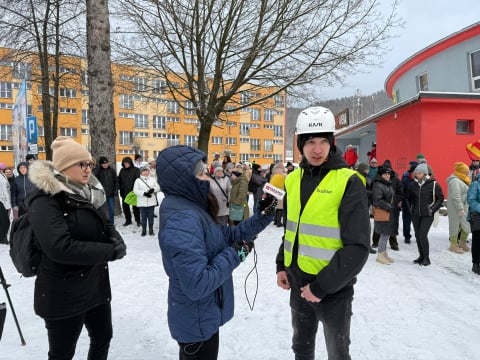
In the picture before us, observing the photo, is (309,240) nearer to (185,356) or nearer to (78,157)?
(185,356)

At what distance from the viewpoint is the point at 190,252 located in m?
1.64

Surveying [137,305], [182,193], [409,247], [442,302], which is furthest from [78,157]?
[409,247]

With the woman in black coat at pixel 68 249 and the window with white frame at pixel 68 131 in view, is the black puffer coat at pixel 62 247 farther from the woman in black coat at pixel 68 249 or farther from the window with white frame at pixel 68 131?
the window with white frame at pixel 68 131

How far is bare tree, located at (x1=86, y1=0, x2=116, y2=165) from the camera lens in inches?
321

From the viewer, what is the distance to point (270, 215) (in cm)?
240

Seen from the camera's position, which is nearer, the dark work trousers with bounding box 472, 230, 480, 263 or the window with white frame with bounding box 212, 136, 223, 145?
the dark work trousers with bounding box 472, 230, 480, 263

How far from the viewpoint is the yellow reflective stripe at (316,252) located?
2066mm

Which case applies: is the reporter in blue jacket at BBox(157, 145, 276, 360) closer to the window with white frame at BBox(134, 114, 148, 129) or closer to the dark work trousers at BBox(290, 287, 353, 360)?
the dark work trousers at BBox(290, 287, 353, 360)

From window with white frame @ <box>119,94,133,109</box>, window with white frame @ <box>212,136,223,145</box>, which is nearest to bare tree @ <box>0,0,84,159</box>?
window with white frame @ <box>119,94,133,109</box>

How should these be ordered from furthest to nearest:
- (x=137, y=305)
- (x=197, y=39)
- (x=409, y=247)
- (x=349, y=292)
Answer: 1. (x=197, y=39)
2. (x=409, y=247)
3. (x=137, y=305)
4. (x=349, y=292)

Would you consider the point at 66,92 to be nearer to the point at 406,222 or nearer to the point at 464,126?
the point at 406,222

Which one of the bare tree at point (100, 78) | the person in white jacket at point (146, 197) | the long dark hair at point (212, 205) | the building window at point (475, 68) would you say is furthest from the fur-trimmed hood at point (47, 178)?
the building window at point (475, 68)

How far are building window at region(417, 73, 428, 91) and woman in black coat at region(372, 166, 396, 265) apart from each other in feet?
49.7

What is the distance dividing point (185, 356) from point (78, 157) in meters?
1.55
